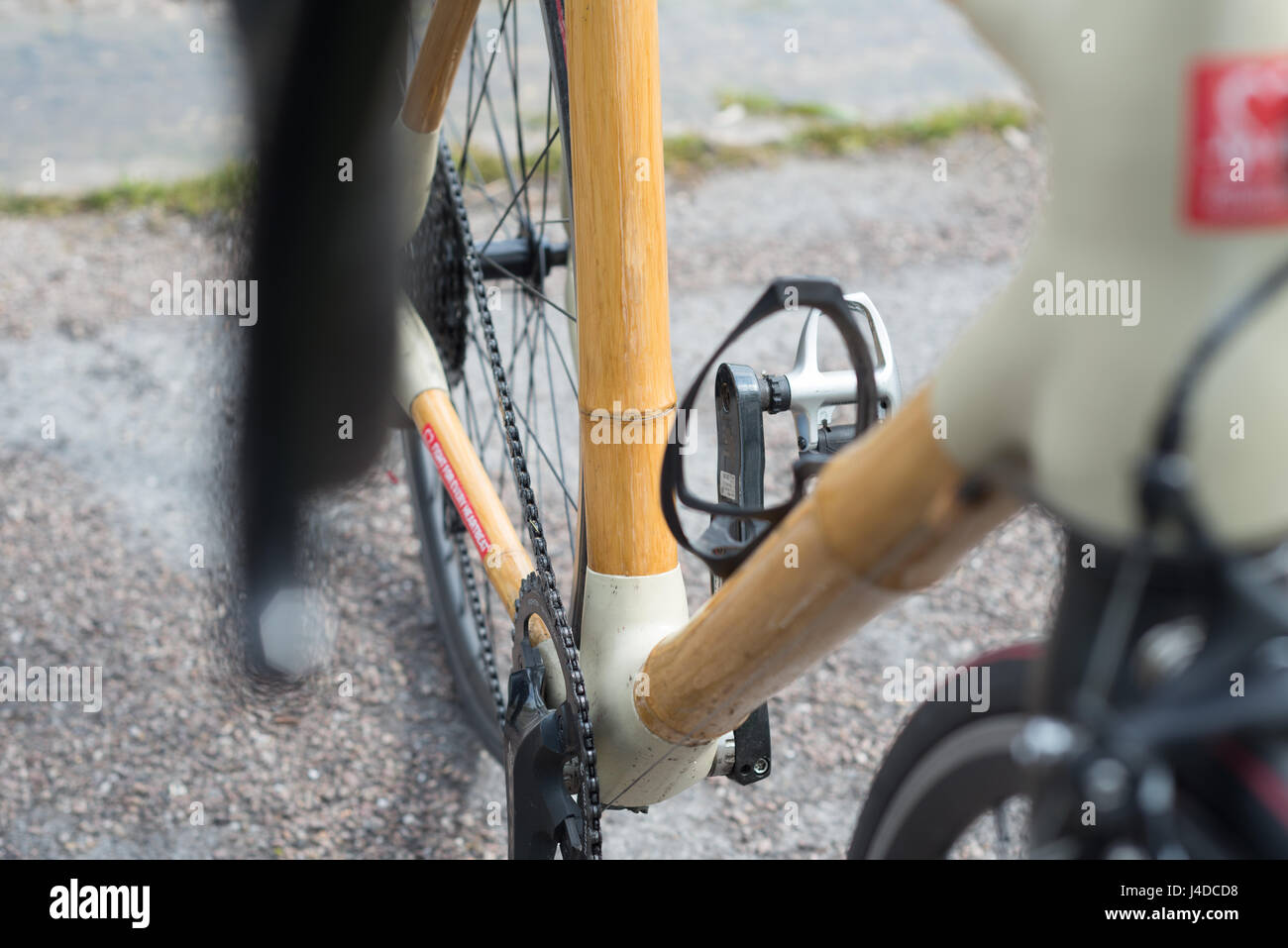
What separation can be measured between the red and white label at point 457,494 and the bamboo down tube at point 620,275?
23 centimetres

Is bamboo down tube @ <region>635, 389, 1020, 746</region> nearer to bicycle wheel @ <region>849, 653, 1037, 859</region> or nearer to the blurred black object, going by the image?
bicycle wheel @ <region>849, 653, 1037, 859</region>

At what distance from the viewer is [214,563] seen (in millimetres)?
1881

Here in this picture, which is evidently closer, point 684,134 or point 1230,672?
point 1230,672

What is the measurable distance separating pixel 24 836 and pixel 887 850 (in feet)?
4.17

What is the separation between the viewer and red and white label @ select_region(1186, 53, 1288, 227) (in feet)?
1.55

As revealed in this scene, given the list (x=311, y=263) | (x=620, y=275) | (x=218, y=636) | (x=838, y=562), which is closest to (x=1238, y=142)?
(x=838, y=562)

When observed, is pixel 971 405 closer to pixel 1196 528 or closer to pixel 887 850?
pixel 1196 528

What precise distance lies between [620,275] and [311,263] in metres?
0.51

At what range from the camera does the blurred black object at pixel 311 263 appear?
1.36 meters

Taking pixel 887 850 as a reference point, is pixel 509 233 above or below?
above

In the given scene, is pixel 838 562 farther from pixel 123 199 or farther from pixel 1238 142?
pixel 123 199

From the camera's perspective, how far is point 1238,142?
1.57 ft

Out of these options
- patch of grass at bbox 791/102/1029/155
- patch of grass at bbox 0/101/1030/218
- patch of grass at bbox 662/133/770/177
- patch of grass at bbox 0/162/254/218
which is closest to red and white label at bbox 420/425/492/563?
patch of grass at bbox 0/101/1030/218
